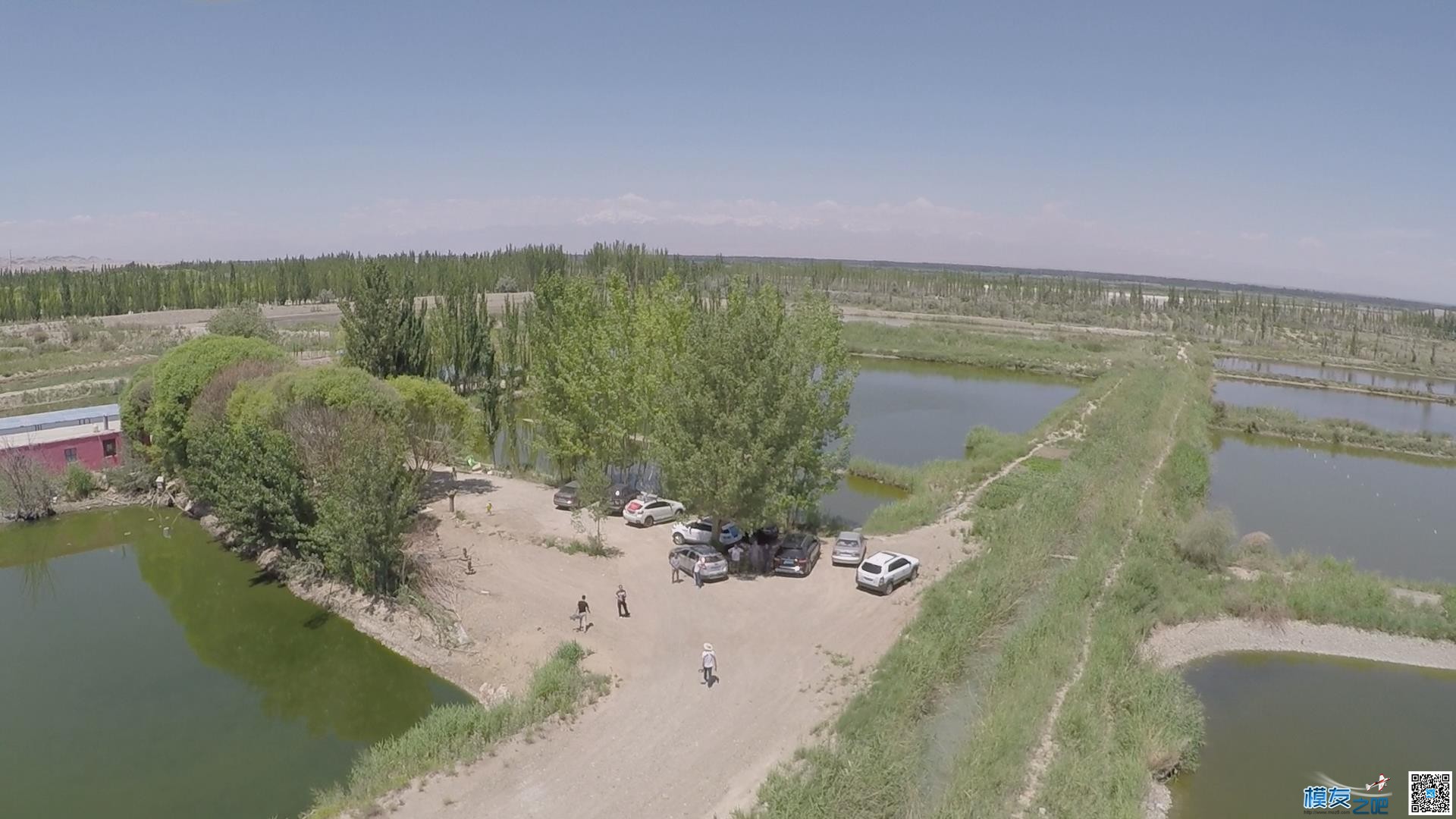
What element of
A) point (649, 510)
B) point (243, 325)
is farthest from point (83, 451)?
point (649, 510)

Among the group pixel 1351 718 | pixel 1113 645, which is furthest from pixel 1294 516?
pixel 1113 645

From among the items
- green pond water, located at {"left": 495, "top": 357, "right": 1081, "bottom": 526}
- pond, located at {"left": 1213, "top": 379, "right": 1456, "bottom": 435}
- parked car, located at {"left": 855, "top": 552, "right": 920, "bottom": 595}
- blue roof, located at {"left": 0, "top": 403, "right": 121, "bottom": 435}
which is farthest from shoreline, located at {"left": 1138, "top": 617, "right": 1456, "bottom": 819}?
blue roof, located at {"left": 0, "top": 403, "right": 121, "bottom": 435}

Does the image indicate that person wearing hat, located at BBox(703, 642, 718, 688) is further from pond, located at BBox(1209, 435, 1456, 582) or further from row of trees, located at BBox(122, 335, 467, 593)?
pond, located at BBox(1209, 435, 1456, 582)

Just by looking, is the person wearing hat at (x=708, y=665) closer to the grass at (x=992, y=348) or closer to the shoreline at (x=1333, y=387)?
the grass at (x=992, y=348)

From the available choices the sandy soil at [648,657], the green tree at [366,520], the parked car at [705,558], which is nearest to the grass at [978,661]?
the sandy soil at [648,657]

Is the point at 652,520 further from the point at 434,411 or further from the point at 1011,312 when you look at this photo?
the point at 1011,312
